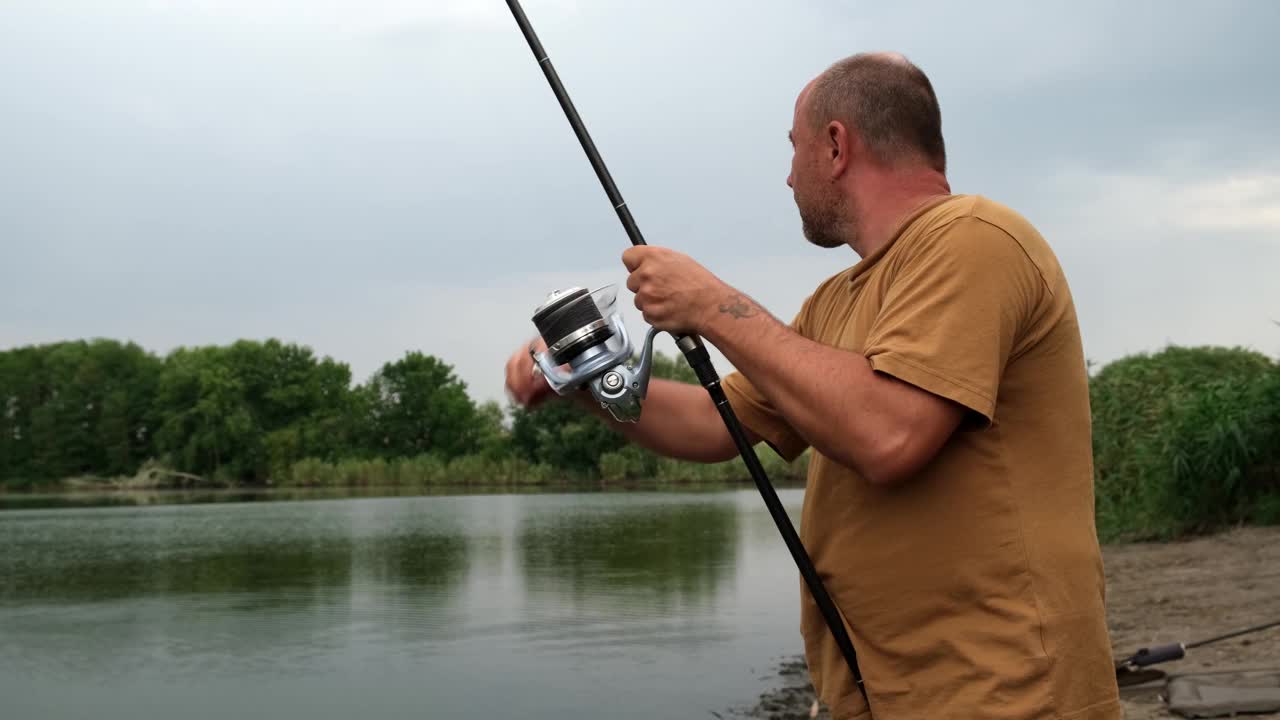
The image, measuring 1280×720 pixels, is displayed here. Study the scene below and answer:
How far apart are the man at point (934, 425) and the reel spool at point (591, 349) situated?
0.23 meters

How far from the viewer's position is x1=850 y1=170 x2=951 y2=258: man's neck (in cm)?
201

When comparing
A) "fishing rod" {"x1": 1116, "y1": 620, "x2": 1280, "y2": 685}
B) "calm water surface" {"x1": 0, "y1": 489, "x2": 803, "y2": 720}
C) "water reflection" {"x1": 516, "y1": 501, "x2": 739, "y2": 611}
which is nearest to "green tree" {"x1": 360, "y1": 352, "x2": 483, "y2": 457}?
"water reflection" {"x1": 516, "y1": 501, "x2": 739, "y2": 611}

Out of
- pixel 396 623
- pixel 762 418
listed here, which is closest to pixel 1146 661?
pixel 762 418

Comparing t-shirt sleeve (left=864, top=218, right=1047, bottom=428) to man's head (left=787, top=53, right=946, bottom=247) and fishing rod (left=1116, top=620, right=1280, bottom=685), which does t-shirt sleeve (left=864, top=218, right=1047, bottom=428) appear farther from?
fishing rod (left=1116, top=620, right=1280, bottom=685)

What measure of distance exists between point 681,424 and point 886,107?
842mm

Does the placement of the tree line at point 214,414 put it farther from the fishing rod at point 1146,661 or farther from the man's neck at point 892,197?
the man's neck at point 892,197

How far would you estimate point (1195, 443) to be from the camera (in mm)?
10430

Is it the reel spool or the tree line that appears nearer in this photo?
the reel spool

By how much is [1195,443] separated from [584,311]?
965cm

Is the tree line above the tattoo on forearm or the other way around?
above

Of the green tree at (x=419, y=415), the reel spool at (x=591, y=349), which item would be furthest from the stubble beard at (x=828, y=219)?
the green tree at (x=419, y=415)

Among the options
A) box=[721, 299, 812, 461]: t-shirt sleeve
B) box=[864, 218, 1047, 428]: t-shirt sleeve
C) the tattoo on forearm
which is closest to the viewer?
box=[864, 218, 1047, 428]: t-shirt sleeve

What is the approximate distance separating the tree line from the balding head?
5341 cm

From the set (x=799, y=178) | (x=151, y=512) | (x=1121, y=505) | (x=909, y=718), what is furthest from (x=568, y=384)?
(x=151, y=512)
